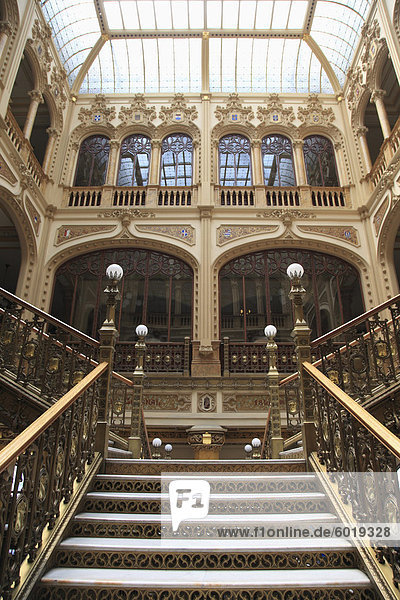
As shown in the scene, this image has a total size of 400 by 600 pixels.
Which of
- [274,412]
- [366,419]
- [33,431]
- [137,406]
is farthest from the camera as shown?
[137,406]

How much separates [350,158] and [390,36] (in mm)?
3201

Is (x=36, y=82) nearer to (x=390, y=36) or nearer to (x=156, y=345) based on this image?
(x=156, y=345)

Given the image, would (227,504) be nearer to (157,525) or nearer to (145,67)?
(157,525)

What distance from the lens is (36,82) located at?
10719 mm

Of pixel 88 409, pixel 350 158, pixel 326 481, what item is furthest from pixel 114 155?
pixel 326 481

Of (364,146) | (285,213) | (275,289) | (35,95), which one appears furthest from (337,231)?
(35,95)

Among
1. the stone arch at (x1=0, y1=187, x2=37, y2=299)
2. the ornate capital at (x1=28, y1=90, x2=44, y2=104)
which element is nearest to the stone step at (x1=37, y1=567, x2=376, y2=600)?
the stone arch at (x1=0, y1=187, x2=37, y2=299)

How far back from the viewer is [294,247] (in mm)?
10914

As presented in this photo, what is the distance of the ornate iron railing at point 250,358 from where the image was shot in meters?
9.10

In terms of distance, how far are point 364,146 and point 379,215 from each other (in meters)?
2.76

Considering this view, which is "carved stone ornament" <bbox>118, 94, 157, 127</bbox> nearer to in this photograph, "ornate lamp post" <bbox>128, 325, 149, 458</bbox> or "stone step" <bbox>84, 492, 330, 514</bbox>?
"ornate lamp post" <bbox>128, 325, 149, 458</bbox>

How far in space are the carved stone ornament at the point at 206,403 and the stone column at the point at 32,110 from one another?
771 centimetres

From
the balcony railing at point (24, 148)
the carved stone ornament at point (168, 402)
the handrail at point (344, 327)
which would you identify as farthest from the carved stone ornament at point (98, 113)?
the handrail at point (344, 327)

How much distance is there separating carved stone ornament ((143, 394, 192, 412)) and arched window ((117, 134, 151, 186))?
649 cm
